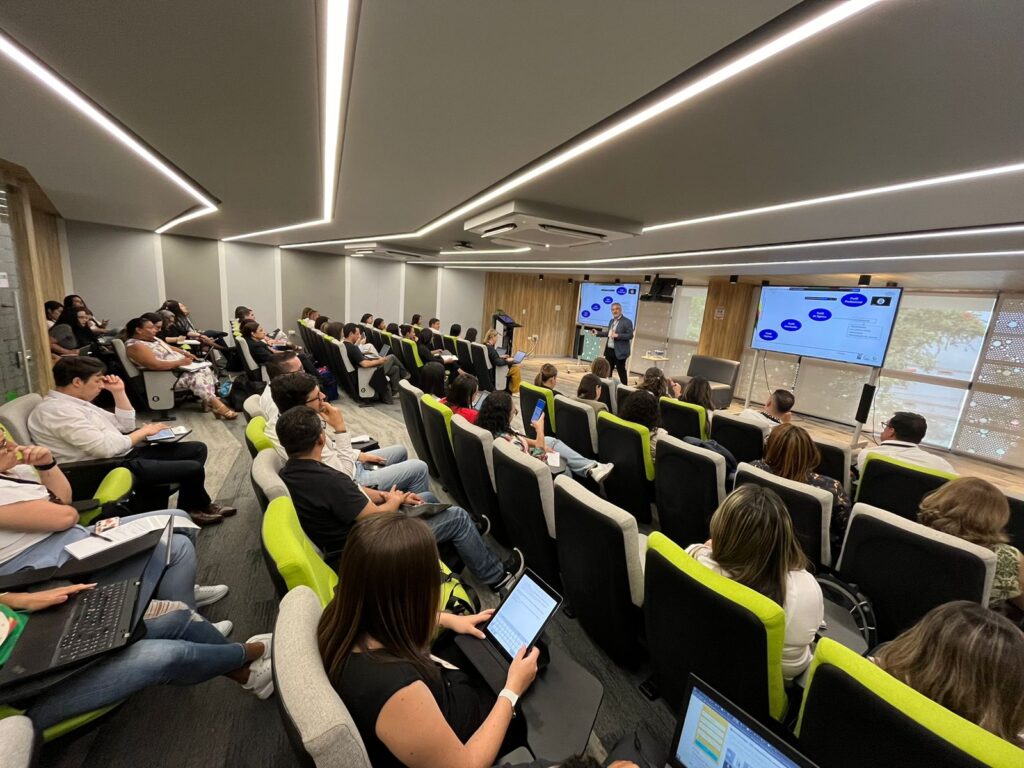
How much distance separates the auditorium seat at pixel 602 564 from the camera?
1.46 m

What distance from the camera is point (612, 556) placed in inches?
58.6

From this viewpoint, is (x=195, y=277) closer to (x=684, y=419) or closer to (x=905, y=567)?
(x=684, y=419)

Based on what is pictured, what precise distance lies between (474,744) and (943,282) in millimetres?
8150

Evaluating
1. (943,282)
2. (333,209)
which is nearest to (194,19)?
(333,209)

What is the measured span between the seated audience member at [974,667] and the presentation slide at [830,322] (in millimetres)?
6267

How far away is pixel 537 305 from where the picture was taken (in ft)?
45.4

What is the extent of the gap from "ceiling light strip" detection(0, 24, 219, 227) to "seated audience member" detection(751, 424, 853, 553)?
12.6 ft

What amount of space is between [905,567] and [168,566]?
10.2ft

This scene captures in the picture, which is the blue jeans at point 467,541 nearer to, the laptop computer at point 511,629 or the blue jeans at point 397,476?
the blue jeans at point 397,476

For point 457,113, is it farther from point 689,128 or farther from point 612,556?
point 612,556

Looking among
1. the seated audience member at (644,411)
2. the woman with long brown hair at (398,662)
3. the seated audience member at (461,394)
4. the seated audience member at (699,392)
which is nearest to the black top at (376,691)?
the woman with long brown hair at (398,662)

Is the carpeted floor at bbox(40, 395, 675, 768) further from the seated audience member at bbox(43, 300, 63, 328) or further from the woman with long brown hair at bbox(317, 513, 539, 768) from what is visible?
the seated audience member at bbox(43, 300, 63, 328)

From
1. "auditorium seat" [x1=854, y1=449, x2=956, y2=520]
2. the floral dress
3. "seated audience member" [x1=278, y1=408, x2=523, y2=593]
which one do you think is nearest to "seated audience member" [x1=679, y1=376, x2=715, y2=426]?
"auditorium seat" [x1=854, y1=449, x2=956, y2=520]

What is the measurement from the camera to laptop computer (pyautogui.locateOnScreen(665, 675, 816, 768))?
0.77m
